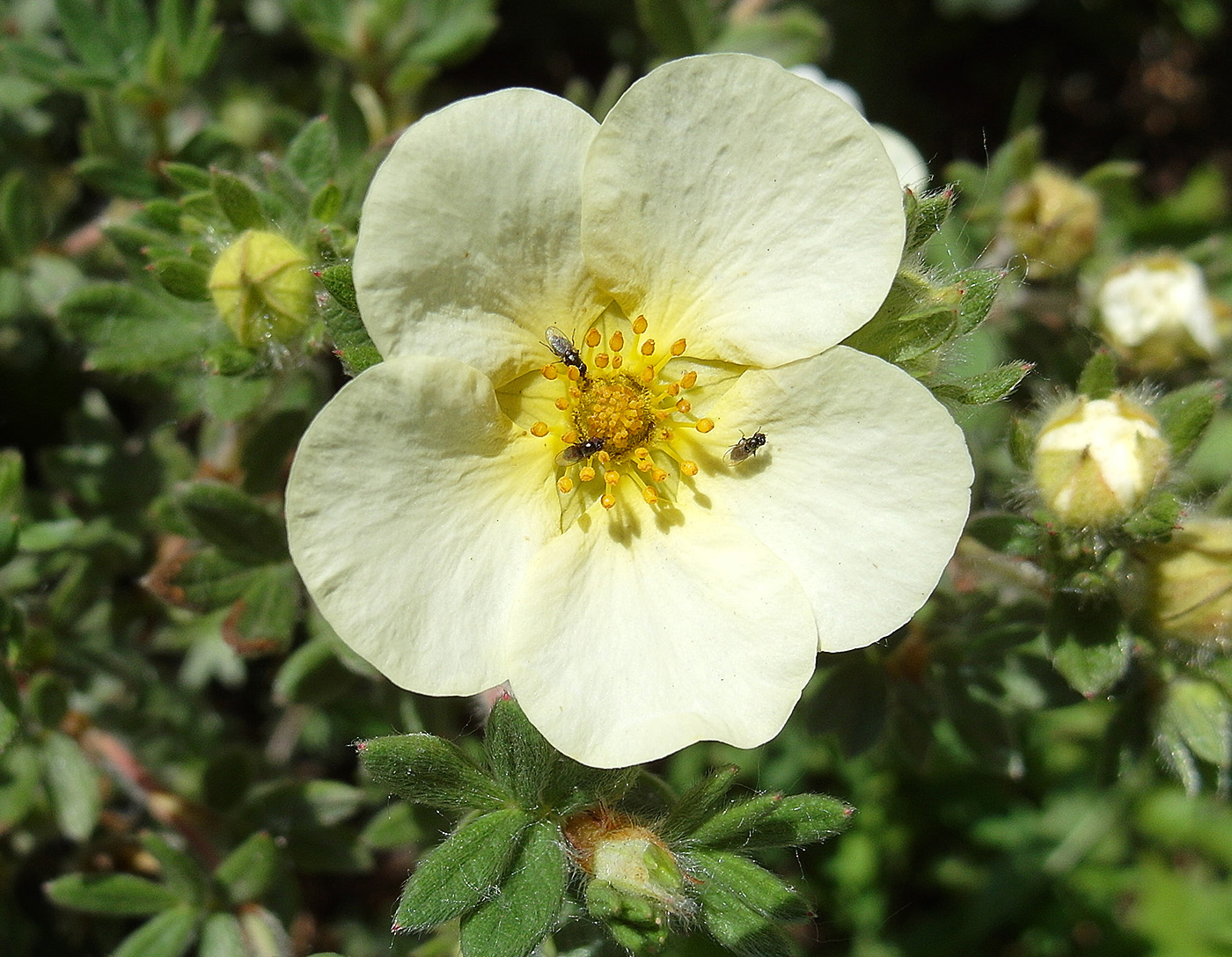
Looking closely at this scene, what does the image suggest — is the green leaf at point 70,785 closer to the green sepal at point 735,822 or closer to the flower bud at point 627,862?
the flower bud at point 627,862

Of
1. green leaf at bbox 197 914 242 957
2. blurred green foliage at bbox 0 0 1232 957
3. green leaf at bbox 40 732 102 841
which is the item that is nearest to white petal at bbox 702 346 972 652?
blurred green foliage at bbox 0 0 1232 957

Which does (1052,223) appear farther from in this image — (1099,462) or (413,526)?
(413,526)

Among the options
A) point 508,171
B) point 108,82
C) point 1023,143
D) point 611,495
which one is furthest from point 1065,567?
point 108,82

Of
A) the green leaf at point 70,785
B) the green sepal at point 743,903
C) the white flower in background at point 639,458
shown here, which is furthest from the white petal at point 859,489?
the green leaf at point 70,785

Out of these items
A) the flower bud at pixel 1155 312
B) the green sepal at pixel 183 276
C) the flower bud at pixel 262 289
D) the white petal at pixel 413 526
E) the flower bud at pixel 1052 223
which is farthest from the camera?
the flower bud at pixel 1052 223

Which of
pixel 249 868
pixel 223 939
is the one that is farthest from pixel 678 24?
pixel 223 939

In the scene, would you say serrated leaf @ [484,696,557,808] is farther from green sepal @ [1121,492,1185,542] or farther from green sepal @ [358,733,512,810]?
green sepal @ [1121,492,1185,542]
